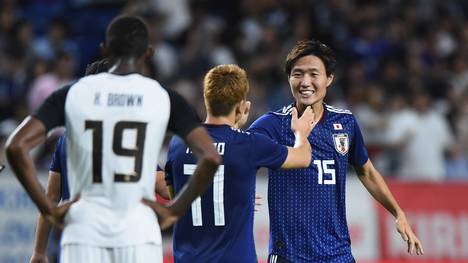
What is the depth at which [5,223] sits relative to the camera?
40.3 ft

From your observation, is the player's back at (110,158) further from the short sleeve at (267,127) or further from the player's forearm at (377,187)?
the player's forearm at (377,187)

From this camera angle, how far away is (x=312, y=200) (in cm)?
702

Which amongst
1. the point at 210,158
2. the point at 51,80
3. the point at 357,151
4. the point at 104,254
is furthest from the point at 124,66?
the point at 51,80

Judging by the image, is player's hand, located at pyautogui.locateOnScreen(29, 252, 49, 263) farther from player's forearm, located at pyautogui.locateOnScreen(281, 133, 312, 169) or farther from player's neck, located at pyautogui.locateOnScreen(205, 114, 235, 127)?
player's forearm, located at pyautogui.locateOnScreen(281, 133, 312, 169)

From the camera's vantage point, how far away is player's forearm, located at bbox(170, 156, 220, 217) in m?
5.39

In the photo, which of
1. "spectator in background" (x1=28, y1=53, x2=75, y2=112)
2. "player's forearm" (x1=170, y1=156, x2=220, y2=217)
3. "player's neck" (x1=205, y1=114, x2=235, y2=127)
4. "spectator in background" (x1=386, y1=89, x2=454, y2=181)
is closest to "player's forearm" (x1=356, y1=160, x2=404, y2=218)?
"player's neck" (x1=205, y1=114, x2=235, y2=127)

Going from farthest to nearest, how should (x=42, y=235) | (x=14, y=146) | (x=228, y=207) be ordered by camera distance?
1. (x=42, y=235)
2. (x=228, y=207)
3. (x=14, y=146)

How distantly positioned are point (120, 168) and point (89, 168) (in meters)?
0.15

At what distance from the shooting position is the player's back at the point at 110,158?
529 centimetres

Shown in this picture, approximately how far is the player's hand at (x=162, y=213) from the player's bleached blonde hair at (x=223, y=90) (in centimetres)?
103

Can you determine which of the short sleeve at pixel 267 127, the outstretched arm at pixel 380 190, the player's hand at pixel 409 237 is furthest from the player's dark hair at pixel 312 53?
the player's hand at pixel 409 237

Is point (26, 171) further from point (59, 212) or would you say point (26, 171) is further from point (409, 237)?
point (409, 237)

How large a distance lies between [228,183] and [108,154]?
3.87 ft

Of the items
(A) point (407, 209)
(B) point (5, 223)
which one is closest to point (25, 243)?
(B) point (5, 223)
